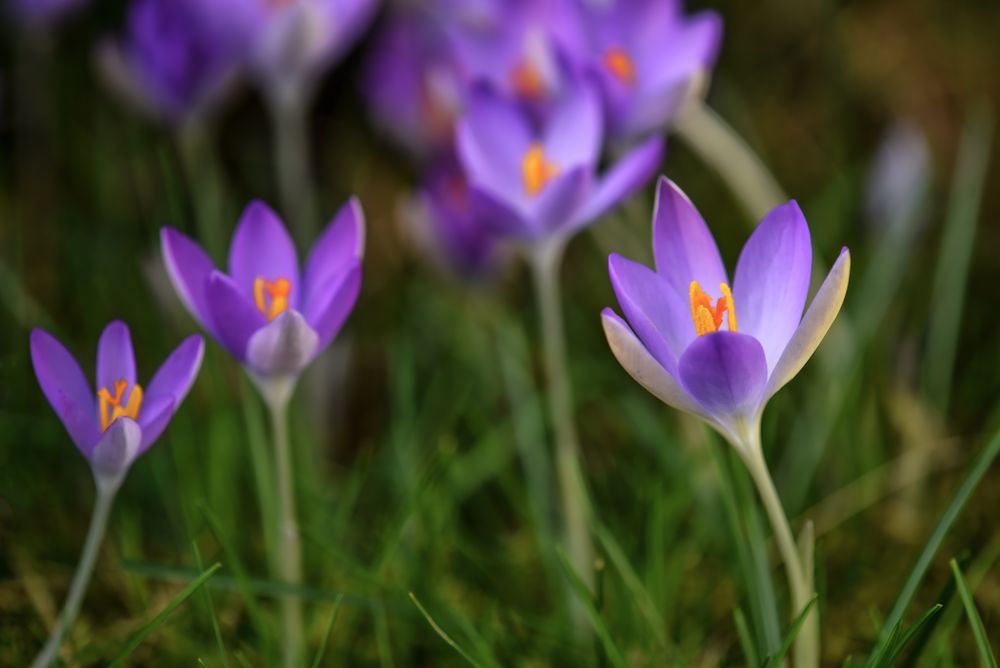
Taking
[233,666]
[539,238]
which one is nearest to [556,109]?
[539,238]

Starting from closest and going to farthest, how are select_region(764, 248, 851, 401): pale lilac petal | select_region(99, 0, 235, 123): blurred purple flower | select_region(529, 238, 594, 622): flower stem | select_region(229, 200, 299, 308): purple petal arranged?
select_region(764, 248, 851, 401): pale lilac petal, select_region(229, 200, 299, 308): purple petal, select_region(529, 238, 594, 622): flower stem, select_region(99, 0, 235, 123): blurred purple flower

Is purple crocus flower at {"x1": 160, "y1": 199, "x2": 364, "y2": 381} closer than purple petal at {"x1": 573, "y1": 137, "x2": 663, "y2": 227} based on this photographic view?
Yes

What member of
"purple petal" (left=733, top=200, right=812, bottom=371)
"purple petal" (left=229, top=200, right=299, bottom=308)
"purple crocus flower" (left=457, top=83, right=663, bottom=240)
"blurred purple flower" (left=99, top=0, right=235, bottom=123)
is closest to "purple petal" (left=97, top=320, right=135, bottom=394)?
"purple petal" (left=229, top=200, right=299, bottom=308)

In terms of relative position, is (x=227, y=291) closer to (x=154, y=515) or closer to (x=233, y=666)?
(x=233, y=666)

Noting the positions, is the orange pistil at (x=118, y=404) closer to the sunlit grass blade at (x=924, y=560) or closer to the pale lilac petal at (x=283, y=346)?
the pale lilac petal at (x=283, y=346)

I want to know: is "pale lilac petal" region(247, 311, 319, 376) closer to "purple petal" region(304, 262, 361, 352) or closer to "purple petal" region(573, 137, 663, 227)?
"purple petal" region(304, 262, 361, 352)

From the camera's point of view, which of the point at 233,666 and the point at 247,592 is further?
the point at 233,666
